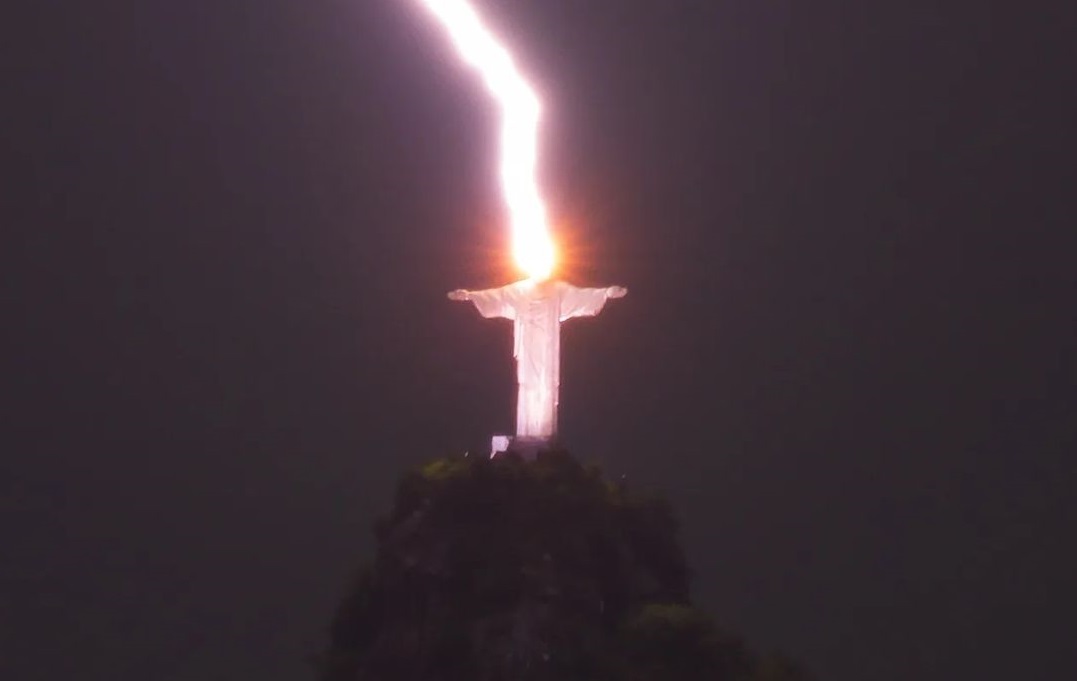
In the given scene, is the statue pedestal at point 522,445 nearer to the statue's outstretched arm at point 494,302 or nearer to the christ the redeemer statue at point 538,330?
the christ the redeemer statue at point 538,330

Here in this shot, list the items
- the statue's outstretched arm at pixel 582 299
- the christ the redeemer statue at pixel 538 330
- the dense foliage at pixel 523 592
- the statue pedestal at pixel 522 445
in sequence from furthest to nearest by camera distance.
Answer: the statue's outstretched arm at pixel 582 299
the christ the redeemer statue at pixel 538 330
the statue pedestal at pixel 522 445
the dense foliage at pixel 523 592

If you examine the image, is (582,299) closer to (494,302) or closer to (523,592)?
(494,302)

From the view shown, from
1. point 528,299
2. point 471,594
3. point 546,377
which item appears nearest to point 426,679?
point 471,594

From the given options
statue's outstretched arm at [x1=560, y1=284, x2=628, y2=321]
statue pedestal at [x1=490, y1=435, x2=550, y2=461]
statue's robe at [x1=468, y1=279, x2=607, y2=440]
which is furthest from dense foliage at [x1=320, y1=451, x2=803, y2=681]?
statue's outstretched arm at [x1=560, y1=284, x2=628, y2=321]

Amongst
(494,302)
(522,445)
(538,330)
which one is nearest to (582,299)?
(538,330)

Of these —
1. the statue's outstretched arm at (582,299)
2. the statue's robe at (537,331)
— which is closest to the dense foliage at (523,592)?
the statue's robe at (537,331)

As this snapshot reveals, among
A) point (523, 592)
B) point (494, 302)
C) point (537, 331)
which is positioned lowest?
point (523, 592)
